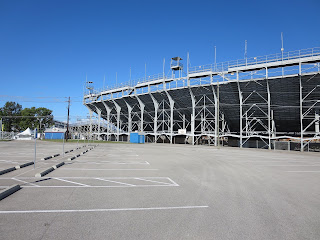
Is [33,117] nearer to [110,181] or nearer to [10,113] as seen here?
[10,113]

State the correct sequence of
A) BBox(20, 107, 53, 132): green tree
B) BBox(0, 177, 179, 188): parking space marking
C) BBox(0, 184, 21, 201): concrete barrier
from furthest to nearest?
BBox(20, 107, 53, 132): green tree → BBox(0, 177, 179, 188): parking space marking → BBox(0, 184, 21, 201): concrete barrier

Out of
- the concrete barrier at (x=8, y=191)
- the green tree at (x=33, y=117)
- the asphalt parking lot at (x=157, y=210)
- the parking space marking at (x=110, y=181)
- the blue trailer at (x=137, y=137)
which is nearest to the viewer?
the asphalt parking lot at (x=157, y=210)

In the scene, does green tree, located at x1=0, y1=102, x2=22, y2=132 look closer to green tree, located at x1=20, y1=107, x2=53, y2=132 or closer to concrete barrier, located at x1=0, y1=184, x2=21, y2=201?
green tree, located at x1=20, y1=107, x2=53, y2=132

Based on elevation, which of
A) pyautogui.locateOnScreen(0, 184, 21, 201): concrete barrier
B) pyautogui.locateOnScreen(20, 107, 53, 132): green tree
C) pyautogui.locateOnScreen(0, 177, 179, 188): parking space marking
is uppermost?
pyautogui.locateOnScreen(20, 107, 53, 132): green tree

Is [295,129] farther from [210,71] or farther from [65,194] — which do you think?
[65,194]

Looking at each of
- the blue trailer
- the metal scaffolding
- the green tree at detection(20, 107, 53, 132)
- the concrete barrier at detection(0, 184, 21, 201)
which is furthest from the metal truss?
the green tree at detection(20, 107, 53, 132)

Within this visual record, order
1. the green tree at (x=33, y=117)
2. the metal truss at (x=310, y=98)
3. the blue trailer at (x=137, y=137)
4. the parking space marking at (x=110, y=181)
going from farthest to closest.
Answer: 1. the green tree at (x=33, y=117)
2. the blue trailer at (x=137, y=137)
3. the metal truss at (x=310, y=98)
4. the parking space marking at (x=110, y=181)

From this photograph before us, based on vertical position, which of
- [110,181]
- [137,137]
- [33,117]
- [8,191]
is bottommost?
[110,181]

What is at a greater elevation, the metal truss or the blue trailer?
the metal truss

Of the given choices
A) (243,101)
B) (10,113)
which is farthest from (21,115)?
(243,101)

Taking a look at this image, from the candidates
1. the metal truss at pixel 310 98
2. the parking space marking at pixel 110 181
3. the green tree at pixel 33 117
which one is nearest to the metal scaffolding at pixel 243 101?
the metal truss at pixel 310 98

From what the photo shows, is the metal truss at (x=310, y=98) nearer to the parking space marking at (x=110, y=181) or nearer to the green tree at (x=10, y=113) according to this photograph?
the parking space marking at (x=110, y=181)

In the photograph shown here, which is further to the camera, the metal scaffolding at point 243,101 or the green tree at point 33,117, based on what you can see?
the green tree at point 33,117

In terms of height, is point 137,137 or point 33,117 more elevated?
point 33,117
